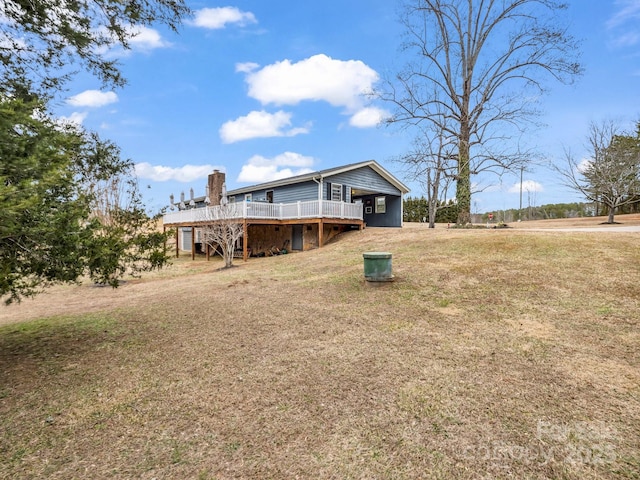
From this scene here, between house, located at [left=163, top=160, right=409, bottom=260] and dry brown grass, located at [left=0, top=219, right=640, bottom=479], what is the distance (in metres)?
8.37

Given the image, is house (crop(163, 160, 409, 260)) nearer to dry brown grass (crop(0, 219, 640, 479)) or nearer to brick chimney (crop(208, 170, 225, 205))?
brick chimney (crop(208, 170, 225, 205))

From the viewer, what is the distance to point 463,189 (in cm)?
1877

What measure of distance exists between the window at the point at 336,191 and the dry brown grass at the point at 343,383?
34.5 feet

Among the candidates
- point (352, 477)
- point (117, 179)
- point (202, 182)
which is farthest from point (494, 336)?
point (202, 182)

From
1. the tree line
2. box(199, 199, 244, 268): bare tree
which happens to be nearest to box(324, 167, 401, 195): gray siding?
box(199, 199, 244, 268): bare tree

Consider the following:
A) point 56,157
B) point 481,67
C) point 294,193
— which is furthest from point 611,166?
point 56,157

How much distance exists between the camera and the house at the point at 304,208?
1588cm

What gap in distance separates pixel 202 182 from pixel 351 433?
2317cm

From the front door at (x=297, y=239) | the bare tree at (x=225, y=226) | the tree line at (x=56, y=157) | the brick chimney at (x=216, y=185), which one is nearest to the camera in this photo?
the tree line at (x=56, y=157)

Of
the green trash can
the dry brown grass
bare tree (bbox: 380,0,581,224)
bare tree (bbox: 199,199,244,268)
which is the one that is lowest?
the dry brown grass

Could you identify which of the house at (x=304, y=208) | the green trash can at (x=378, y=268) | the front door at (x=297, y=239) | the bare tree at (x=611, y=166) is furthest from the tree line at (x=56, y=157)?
the bare tree at (x=611, y=166)

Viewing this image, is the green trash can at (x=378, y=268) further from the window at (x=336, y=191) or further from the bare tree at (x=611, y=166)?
the bare tree at (x=611, y=166)

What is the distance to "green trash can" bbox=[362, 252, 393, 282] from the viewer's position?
320 inches

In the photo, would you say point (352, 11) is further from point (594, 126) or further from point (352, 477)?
point (594, 126)
